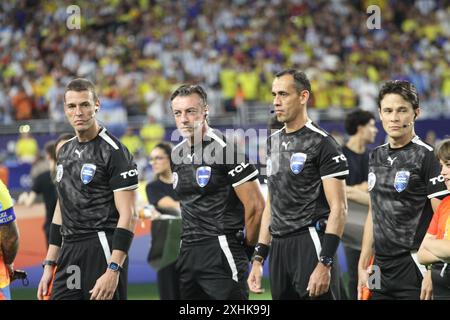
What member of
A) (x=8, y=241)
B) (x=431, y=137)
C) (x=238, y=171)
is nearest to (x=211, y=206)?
(x=238, y=171)


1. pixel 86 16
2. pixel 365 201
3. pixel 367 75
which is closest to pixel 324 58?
pixel 367 75

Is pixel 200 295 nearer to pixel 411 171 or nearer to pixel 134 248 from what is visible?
pixel 411 171

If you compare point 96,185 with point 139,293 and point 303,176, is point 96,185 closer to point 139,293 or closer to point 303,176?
point 303,176

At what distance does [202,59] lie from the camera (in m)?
22.3

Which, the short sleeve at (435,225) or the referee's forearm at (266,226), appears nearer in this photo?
the short sleeve at (435,225)

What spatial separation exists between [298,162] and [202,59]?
52.7 ft

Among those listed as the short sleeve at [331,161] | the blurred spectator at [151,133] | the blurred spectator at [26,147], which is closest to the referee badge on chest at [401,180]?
the short sleeve at [331,161]

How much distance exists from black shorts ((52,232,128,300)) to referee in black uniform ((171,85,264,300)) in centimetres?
54

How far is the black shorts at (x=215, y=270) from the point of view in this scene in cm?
656

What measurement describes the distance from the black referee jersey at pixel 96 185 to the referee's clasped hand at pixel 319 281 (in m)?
1.41

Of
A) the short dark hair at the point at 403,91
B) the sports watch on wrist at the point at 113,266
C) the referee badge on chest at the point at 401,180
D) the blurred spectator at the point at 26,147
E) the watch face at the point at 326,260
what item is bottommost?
the sports watch on wrist at the point at 113,266

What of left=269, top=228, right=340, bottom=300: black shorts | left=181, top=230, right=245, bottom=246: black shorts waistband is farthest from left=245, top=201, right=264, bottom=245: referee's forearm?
left=269, top=228, right=340, bottom=300: black shorts

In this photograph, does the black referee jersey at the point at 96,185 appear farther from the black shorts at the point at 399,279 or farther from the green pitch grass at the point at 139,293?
the green pitch grass at the point at 139,293
